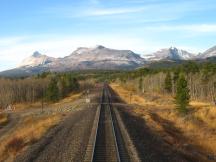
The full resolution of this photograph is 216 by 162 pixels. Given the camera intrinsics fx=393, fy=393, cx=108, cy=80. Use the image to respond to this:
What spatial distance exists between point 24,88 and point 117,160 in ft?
379

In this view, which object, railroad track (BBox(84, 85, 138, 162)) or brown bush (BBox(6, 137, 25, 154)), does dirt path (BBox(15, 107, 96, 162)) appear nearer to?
railroad track (BBox(84, 85, 138, 162))

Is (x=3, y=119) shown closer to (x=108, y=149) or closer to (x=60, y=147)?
(x=60, y=147)

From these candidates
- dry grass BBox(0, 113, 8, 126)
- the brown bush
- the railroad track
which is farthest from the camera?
dry grass BBox(0, 113, 8, 126)

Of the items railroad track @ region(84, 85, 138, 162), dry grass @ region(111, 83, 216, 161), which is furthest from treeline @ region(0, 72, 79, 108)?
railroad track @ region(84, 85, 138, 162)

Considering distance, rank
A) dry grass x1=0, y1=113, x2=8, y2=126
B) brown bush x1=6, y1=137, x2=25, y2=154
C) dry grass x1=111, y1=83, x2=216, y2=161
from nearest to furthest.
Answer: brown bush x1=6, y1=137, x2=25, y2=154 < dry grass x1=111, y1=83, x2=216, y2=161 < dry grass x1=0, y1=113, x2=8, y2=126

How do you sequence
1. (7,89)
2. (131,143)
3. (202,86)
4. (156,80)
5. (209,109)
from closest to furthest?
(131,143)
(209,109)
(202,86)
(7,89)
(156,80)

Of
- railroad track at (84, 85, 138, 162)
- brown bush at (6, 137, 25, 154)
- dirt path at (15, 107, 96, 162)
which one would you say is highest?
railroad track at (84, 85, 138, 162)

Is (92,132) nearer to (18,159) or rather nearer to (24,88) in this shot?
(18,159)

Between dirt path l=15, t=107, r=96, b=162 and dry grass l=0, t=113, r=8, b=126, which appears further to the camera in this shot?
dry grass l=0, t=113, r=8, b=126

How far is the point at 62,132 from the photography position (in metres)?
37.2

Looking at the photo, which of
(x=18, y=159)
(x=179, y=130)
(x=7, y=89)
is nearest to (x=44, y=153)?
(x=18, y=159)

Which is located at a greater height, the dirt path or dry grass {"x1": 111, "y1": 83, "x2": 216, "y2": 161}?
the dirt path

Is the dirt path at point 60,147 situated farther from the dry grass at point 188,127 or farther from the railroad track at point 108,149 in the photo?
the dry grass at point 188,127

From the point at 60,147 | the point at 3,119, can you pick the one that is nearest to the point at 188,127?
the point at 60,147
